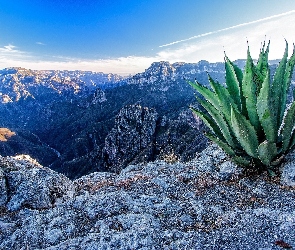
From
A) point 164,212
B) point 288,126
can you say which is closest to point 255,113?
point 288,126

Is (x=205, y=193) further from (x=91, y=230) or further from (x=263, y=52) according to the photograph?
(x=263, y=52)

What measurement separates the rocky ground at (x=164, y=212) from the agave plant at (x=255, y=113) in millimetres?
420

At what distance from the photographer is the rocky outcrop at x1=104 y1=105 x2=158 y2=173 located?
168 metres

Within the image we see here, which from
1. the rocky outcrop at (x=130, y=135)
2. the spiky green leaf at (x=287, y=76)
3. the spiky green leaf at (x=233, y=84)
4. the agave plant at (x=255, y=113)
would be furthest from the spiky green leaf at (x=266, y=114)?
the rocky outcrop at (x=130, y=135)

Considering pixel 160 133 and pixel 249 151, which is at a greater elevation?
pixel 249 151

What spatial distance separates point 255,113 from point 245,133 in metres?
0.42

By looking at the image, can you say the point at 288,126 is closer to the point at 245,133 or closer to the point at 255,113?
the point at 255,113

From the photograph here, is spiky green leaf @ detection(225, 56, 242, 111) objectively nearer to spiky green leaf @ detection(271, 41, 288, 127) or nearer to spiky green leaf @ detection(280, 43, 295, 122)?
spiky green leaf @ detection(271, 41, 288, 127)

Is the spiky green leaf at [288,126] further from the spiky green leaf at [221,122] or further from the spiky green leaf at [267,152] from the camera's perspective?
the spiky green leaf at [221,122]

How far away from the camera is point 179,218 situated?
3998mm

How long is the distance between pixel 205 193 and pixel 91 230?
1.94 m

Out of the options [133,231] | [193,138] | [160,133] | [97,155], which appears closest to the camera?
[133,231]

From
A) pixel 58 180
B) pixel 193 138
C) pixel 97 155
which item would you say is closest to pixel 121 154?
pixel 97 155

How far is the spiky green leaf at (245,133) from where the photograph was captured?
395cm
